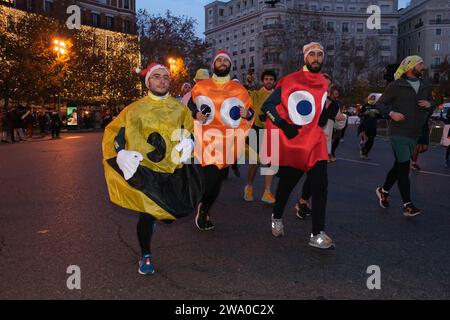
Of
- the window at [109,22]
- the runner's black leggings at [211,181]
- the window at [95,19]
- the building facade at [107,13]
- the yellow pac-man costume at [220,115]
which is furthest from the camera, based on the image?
the window at [109,22]

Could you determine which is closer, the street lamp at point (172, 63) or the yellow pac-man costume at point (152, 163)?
the yellow pac-man costume at point (152, 163)

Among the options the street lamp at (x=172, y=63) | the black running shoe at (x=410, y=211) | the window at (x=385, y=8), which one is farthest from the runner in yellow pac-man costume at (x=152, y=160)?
the window at (x=385, y=8)

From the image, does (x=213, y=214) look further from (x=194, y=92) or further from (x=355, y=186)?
(x=355, y=186)

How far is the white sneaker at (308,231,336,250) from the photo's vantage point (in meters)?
4.38

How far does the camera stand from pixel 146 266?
3738mm

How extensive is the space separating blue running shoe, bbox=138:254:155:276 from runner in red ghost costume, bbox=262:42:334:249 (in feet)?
4.99

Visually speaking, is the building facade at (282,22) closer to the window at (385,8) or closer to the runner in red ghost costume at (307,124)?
the window at (385,8)

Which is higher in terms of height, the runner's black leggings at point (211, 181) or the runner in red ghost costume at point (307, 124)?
the runner in red ghost costume at point (307, 124)

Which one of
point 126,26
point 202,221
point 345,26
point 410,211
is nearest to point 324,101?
point 202,221

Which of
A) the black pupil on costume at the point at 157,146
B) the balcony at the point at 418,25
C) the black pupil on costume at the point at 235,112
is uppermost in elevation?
the balcony at the point at 418,25

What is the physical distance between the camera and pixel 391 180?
6.23 m

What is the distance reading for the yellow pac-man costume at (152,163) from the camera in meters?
3.65

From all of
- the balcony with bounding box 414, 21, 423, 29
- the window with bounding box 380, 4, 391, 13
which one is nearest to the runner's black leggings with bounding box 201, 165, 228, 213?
the balcony with bounding box 414, 21, 423, 29
